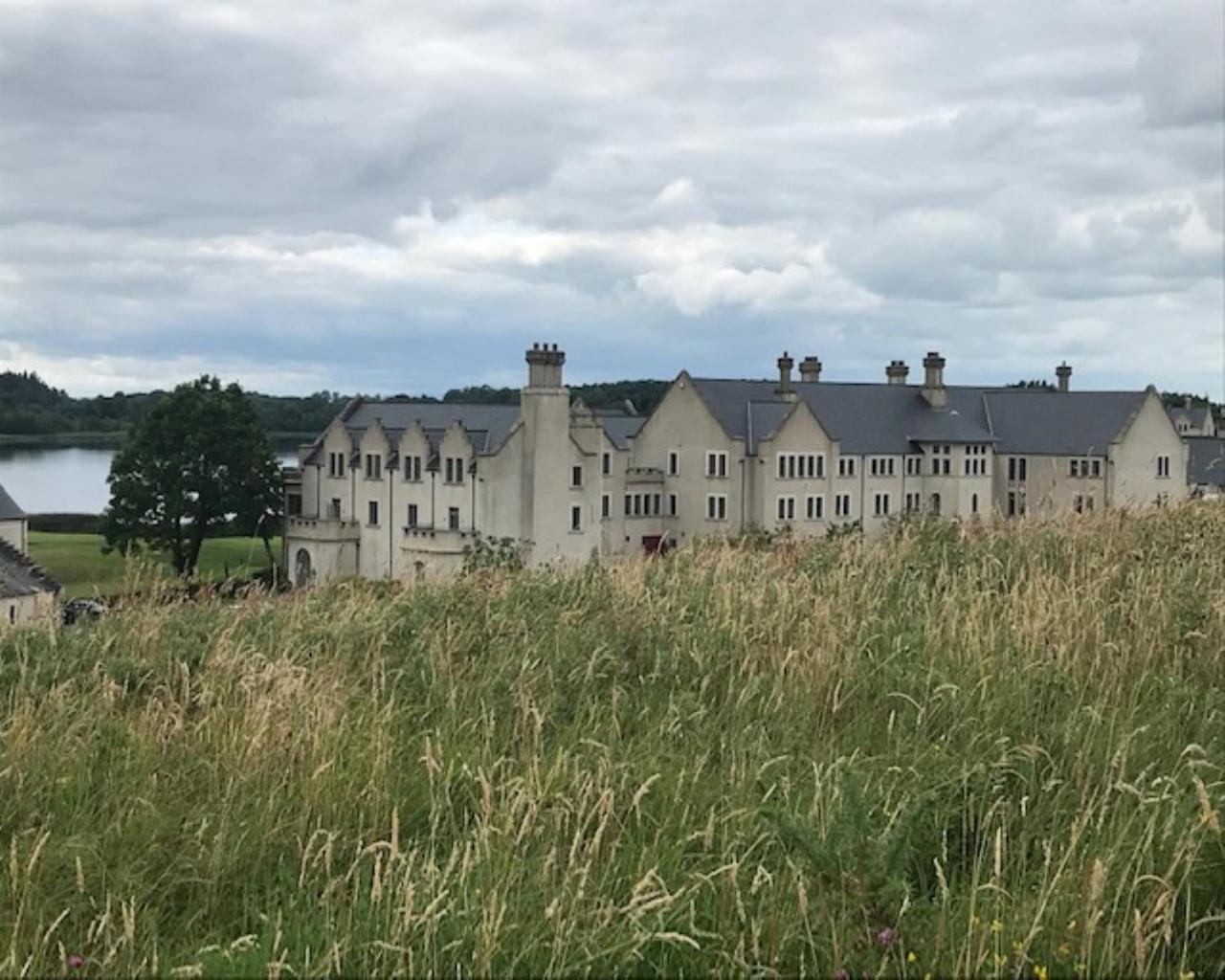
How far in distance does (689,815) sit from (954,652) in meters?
3.06

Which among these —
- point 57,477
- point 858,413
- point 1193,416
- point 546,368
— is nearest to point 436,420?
point 546,368

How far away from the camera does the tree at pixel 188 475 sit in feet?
217

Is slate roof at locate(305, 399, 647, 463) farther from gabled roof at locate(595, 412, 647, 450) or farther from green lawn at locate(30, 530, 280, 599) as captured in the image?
green lawn at locate(30, 530, 280, 599)

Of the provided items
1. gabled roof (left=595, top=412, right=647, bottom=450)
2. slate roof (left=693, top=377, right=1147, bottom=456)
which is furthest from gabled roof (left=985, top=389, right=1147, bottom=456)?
gabled roof (left=595, top=412, right=647, bottom=450)

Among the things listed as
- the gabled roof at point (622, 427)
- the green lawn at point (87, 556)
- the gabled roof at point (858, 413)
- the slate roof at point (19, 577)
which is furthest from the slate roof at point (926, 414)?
the slate roof at point (19, 577)

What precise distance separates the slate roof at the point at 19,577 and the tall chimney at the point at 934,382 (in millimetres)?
49389

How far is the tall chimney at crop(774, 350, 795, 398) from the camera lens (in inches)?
2783

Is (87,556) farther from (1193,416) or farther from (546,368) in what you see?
(1193,416)

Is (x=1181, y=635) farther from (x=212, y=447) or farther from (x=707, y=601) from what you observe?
(x=212, y=447)

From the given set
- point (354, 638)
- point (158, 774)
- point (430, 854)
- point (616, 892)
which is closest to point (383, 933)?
point (430, 854)

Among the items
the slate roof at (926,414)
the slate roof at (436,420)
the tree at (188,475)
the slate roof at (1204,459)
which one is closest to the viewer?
the slate roof at (436,420)

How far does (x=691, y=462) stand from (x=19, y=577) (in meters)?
34.6

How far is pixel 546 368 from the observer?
59906 mm

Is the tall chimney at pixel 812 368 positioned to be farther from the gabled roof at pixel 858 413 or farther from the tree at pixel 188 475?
the tree at pixel 188 475
